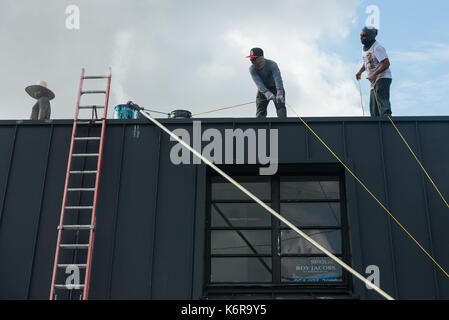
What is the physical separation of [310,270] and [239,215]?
1.67 metres

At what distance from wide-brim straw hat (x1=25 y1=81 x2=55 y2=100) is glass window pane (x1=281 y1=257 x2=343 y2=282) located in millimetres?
7764

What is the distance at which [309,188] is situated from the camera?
8305mm

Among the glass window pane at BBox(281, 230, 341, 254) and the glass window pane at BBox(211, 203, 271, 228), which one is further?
the glass window pane at BBox(211, 203, 271, 228)

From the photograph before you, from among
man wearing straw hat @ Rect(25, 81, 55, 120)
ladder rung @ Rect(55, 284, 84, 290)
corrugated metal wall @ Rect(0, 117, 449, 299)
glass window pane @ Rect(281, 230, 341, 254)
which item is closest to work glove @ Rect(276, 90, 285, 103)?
corrugated metal wall @ Rect(0, 117, 449, 299)

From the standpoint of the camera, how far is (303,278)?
7773 millimetres

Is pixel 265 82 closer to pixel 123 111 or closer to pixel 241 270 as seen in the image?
pixel 123 111

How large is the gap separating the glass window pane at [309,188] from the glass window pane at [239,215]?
0.50 meters

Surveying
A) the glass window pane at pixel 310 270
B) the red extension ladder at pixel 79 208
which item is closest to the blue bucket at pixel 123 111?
the red extension ladder at pixel 79 208

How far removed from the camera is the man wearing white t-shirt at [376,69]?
9.30 metres

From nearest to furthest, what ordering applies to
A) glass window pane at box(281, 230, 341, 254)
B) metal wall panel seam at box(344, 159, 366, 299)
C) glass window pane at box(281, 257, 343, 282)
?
metal wall panel seam at box(344, 159, 366, 299)
glass window pane at box(281, 257, 343, 282)
glass window pane at box(281, 230, 341, 254)

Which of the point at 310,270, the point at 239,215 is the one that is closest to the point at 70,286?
the point at 239,215

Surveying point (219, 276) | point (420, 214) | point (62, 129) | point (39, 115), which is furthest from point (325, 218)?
point (39, 115)

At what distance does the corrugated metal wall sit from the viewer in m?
7.50

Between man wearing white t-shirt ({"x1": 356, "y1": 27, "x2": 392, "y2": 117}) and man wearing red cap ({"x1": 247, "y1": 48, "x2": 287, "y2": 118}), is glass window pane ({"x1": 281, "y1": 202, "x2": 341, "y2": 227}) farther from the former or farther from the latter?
man wearing white t-shirt ({"x1": 356, "y1": 27, "x2": 392, "y2": 117})
